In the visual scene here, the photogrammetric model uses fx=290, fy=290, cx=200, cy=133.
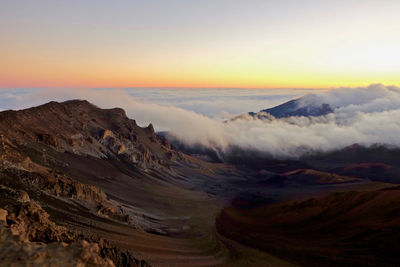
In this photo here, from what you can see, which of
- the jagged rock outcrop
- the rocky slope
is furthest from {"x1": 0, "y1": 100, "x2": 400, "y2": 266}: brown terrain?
the jagged rock outcrop

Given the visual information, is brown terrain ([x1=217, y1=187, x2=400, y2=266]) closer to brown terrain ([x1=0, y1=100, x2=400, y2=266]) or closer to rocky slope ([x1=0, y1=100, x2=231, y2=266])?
brown terrain ([x1=0, y1=100, x2=400, y2=266])

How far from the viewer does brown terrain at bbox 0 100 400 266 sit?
38.5m

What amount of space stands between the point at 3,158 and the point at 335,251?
252 feet

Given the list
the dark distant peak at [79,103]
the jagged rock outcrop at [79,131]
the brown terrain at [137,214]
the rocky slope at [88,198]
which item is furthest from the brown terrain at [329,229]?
the dark distant peak at [79,103]

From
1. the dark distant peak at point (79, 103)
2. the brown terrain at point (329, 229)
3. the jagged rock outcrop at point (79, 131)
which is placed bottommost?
the brown terrain at point (329, 229)

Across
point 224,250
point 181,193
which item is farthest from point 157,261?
point 181,193

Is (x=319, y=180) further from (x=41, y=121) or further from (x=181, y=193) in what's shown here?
(x=41, y=121)

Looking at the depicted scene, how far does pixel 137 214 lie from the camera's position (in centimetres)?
8725

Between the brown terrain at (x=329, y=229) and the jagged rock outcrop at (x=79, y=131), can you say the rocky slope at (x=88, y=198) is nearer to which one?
the jagged rock outcrop at (x=79, y=131)

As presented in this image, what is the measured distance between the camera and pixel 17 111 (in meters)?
116

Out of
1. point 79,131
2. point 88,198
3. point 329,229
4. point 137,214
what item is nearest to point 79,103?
point 79,131

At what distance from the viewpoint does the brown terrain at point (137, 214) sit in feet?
126

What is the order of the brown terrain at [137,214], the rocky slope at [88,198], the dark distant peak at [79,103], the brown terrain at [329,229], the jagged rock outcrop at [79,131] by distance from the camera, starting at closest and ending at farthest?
the rocky slope at [88,198]
the brown terrain at [137,214]
the brown terrain at [329,229]
the jagged rock outcrop at [79,131]
the dark distant peak at [79,103]

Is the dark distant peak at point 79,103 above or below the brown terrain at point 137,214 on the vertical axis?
above
